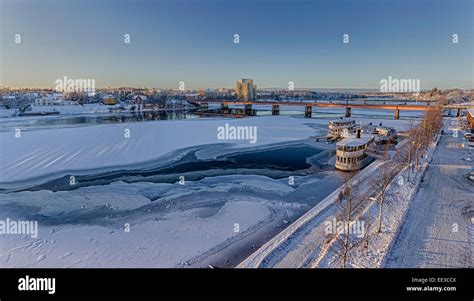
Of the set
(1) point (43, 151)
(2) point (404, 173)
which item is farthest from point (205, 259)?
(1) point (43, 151)

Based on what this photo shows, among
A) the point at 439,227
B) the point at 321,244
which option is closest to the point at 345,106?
the point at 439,227

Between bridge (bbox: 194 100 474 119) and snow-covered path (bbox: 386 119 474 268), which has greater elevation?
bridge (bbox: 194 100 474 119)

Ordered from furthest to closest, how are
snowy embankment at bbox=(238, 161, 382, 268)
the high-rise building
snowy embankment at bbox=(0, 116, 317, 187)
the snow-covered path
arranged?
the high-rise building < snowy embankment at bbox=(0, 116, 317, 187) < snowy embankment at bbox=(238, 161, 382, 268) < the snow-covered path

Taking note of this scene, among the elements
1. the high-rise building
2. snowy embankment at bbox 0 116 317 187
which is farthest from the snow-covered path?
the high-rise building

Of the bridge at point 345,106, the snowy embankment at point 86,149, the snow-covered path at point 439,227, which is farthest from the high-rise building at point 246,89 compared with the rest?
the snow-covered path at point 439,227
